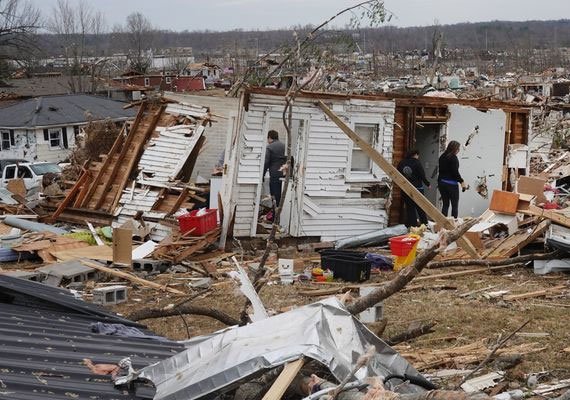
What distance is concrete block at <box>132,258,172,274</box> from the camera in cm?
1334

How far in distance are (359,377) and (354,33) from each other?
8806mm

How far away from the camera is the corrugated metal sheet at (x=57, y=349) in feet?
13.1

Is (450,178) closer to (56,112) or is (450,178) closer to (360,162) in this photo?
(360,162)

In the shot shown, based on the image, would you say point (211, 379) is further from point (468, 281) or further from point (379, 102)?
point (379, 102)

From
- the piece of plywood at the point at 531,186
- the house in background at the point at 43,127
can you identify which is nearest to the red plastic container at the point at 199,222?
the piece of plywood at the point at 531,186

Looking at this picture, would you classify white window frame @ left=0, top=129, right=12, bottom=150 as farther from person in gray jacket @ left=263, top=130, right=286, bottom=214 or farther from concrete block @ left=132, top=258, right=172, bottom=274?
concrete block @ left=132, top=258, right=172, bottom=274

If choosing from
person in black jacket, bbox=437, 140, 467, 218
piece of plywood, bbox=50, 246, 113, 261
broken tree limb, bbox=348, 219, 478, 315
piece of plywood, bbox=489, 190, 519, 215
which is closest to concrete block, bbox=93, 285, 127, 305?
piece of plywood, bbox=50, 246, 113, 261

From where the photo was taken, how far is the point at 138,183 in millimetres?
16453

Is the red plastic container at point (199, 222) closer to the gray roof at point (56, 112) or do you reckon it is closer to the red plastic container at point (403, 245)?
the red plastic container at point (403, 245)

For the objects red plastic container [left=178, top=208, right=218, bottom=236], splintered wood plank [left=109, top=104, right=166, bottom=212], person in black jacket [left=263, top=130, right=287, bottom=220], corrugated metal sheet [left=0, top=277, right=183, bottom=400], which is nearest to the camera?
corrugated metal sheet [left=0, top=277, right=183, bottom=400]

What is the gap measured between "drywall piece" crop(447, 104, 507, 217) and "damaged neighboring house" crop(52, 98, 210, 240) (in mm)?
5657

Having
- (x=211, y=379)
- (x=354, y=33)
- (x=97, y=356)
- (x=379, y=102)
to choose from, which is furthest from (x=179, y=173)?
(x=211, y=379)

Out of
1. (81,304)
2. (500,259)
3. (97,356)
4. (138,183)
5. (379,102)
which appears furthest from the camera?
(138,183)

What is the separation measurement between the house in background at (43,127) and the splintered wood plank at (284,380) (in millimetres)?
35671
